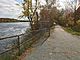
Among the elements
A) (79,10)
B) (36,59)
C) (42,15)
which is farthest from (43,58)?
(79,10)

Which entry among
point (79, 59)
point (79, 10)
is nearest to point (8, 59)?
point (79, 59)

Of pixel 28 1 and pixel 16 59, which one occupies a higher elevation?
pixel 28 1

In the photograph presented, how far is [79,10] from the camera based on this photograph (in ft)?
190

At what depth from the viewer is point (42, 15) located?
48.2 m

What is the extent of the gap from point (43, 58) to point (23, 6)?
1137 inches

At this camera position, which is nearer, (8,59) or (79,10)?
(8,59)

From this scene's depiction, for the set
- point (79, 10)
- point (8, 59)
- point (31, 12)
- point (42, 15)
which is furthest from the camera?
point (79, 10)

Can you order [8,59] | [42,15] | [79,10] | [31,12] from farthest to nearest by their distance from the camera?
[79,10] → [42,15] → [31,12] → [8,59]

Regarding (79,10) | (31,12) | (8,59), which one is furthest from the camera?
(79,10)

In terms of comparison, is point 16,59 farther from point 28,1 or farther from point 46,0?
point 46,0

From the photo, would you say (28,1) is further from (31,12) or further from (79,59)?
(79,59)

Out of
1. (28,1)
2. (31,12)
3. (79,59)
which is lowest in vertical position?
(79,59)

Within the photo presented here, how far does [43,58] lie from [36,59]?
17.6 inches

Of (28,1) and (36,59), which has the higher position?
(28,1)
